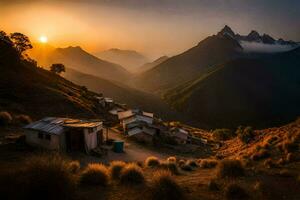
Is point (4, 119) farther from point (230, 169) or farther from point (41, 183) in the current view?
point (230, 169)

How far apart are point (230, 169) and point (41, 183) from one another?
11125 mm

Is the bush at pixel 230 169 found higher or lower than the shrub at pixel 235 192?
higher

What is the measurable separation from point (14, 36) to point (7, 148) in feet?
351

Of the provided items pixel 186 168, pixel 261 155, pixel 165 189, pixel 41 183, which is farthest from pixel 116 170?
pixel 261 155

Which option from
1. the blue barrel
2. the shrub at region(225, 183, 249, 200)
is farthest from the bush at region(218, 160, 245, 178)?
the blue barrel

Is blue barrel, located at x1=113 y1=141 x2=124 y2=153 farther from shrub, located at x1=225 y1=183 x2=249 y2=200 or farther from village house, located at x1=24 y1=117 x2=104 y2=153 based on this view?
shrub, located at x1=225 y1=183 x2=249 y2=200

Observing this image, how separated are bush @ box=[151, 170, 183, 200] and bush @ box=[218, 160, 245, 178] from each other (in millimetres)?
5259

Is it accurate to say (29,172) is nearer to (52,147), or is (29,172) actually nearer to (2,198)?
(2,198)

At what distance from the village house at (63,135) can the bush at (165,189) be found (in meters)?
21.5

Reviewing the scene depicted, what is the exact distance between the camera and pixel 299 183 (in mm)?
17469

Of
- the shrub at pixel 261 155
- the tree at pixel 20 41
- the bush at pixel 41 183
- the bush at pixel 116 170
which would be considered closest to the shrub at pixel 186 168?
the shrub at pixel 261 155

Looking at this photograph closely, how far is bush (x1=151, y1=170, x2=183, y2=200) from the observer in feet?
46.6

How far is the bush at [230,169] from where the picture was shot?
19.2m

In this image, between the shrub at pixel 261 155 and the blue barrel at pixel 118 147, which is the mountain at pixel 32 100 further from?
the shrub at pixel 261 155
